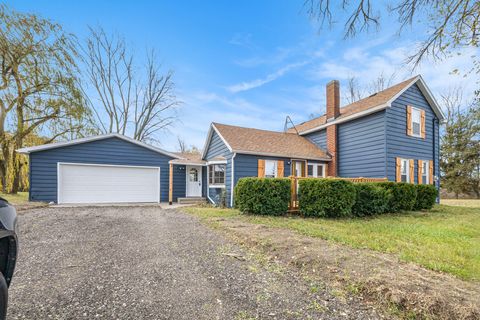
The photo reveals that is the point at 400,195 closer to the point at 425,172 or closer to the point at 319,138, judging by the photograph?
the point at 425,172

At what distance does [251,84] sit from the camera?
61.5 feet

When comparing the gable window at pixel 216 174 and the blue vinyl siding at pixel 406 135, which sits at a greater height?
the blue vinyl siding at pixel 406 135

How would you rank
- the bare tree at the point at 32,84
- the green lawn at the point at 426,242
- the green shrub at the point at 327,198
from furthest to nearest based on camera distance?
the bare tree at the point at 32,84, the green shrub at the point at 327,198, the green lawn at the point at 426,242

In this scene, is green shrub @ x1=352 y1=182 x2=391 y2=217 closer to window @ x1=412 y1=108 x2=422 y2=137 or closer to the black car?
window @ x1=412 y1=108 x2=422 y2=137

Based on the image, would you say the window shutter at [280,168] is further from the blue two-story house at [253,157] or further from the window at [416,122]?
the window at [416,122]

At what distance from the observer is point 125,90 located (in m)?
22.9

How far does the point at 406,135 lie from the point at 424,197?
3220mm

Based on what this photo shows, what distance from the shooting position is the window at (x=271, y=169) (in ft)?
38.6

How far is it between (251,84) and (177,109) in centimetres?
870

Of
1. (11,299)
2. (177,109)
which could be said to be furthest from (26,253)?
(177,109)

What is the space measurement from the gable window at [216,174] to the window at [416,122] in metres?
10.0

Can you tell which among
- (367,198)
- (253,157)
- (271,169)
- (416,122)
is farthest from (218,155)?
(416,122)

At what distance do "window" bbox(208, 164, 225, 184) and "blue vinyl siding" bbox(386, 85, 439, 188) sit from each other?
795 centimetres

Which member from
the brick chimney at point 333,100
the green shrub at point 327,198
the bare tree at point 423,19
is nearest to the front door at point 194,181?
the green shrub at point 327,198
